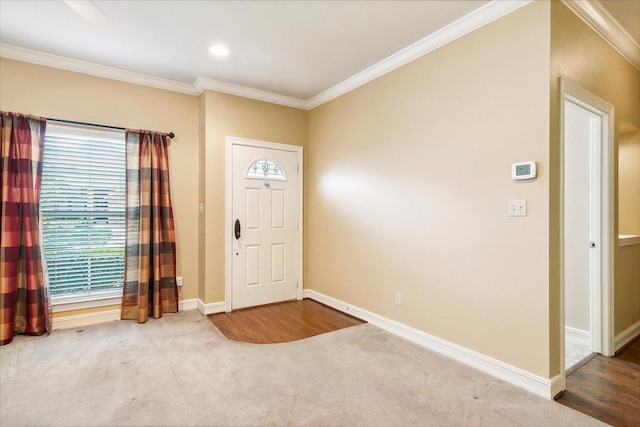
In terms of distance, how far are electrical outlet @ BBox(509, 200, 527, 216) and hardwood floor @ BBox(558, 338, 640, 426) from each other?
1240 mm

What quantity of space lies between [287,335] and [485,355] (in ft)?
5.71

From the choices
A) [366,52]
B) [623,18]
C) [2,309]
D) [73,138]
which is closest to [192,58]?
[73,138]

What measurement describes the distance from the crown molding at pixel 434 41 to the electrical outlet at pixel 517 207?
1.37m

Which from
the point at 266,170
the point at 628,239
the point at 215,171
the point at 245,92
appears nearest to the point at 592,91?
the point at 628,239

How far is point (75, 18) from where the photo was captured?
8.37 ft

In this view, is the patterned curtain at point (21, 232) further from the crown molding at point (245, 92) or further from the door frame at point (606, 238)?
the door frame at point (606, 238)

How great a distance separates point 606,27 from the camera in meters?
2.54

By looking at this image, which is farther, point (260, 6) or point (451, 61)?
point (451, 61)

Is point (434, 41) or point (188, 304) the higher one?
point (434, 41)

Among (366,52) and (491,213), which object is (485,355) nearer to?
(491,213)

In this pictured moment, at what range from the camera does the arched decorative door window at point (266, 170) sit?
4078mm

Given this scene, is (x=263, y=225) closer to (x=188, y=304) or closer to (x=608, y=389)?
(x=188, y=304)

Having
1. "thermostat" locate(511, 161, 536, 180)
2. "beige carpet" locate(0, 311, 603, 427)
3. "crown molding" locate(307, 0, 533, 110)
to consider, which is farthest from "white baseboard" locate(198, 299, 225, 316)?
"thermostat" locate(511, 161, 536, 180)

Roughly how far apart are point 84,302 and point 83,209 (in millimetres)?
986
